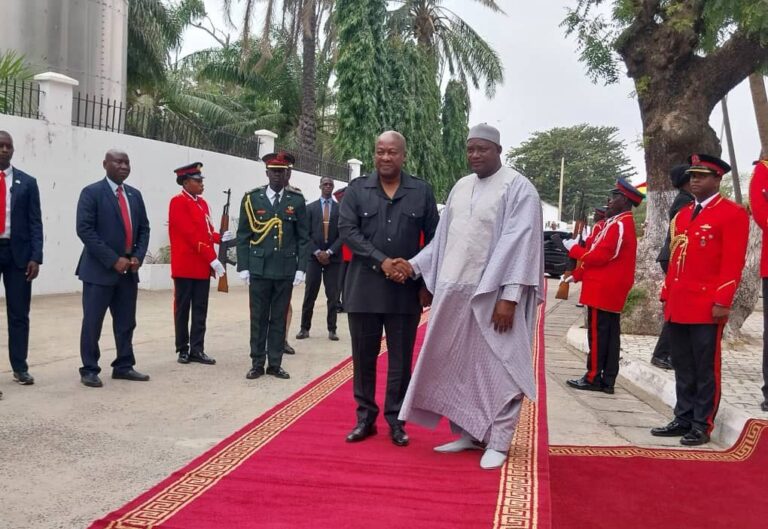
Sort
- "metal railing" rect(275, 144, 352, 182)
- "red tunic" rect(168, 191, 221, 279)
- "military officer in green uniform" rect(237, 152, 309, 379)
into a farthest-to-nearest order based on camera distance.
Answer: "metal railing" rect(275, 144, 352, 182) < "red tunic" rect(168, 191, 221, 279) < "military officer in green uniform" rect(237, 152, 309, 379)

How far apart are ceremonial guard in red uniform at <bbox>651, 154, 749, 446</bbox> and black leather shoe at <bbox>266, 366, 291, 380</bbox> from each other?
3.02 metres

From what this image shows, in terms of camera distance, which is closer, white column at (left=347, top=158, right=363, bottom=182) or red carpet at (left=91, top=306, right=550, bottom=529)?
red carpet at (left=91, top=306, right=550, bottom=529)

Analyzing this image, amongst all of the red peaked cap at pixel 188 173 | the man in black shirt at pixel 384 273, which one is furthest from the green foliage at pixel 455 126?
the man in black shirt at pixel 384 273

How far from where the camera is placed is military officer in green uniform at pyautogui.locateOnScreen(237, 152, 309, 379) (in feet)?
21.8

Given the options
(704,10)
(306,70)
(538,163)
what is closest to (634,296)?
(704,10)

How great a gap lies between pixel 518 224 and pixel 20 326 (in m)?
3.84

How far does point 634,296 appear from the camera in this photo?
10109 mm

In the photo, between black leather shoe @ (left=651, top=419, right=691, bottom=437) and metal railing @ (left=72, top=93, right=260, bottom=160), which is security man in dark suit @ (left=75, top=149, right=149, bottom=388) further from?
metal railing @ (left=72, top=93, right=260, bottom=160)

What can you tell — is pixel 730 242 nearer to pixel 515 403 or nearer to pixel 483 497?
pixel 515 403

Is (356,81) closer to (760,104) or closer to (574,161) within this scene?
(760,104)

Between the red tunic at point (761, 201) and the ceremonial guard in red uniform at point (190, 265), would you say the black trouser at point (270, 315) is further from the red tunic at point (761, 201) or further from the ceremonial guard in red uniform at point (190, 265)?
the red tunic at point (761, 201)

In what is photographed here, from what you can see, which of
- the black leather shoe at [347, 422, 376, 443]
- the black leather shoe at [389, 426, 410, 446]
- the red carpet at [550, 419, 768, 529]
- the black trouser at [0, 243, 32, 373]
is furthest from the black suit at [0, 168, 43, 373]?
the red carpet at [550, 419, 768, 529]

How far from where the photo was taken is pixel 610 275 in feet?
21.5

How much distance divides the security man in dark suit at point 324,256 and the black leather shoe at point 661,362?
3.54 metres
